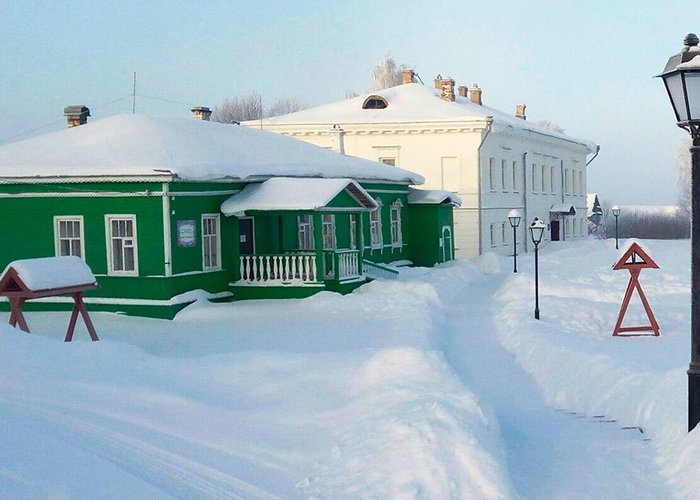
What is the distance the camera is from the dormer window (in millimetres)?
40562

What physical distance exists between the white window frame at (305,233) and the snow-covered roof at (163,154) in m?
1.24

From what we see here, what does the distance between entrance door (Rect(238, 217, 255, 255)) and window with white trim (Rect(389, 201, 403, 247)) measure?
848 cm

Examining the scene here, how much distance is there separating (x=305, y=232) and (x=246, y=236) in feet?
7.66

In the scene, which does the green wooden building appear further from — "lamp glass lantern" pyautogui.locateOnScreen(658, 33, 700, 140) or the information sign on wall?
"lamp glass lantern" pyautogui.locateOnScreen(658, 33, 700, 140)

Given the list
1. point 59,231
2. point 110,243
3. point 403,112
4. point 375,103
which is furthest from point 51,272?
point 375,103

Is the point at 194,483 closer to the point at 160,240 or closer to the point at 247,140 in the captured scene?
the point at 160,240

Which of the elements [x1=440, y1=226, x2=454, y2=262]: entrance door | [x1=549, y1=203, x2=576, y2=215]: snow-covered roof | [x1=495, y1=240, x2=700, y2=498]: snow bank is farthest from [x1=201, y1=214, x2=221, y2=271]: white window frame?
[x1=549, y1=203, x2=576, y2=215]: snow-covered roof

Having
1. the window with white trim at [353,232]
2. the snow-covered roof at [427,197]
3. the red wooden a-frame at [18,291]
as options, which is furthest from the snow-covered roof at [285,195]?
the snow-covered roof at [427,197]

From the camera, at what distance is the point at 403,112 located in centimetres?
3947

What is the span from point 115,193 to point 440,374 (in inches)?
413

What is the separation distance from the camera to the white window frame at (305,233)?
24.2 meters

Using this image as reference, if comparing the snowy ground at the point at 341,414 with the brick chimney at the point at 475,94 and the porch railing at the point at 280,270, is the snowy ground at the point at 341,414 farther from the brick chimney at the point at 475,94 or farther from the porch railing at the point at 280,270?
the brick chimney at the point at 475,94

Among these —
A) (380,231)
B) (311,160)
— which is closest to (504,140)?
(380,231)

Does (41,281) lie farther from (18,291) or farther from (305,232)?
(305,232)
